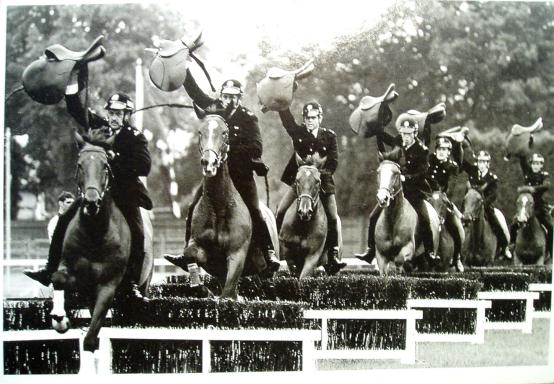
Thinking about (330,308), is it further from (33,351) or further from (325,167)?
(33,351)

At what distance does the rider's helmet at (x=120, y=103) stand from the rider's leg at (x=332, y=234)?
167 centimetres

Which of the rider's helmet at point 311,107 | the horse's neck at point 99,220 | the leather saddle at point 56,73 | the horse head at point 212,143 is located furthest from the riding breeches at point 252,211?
the leather saddle at point 56,73

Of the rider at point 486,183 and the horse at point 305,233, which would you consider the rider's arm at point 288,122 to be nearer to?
the horse at point 305,233

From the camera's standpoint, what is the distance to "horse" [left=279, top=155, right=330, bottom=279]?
584cm

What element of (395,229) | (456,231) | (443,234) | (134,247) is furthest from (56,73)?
(456,231)

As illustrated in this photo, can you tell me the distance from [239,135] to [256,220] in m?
0.67

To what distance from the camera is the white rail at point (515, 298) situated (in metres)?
6.21

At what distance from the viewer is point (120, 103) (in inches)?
219

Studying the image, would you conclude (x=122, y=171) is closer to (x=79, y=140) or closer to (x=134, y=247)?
(x=79, y=140)

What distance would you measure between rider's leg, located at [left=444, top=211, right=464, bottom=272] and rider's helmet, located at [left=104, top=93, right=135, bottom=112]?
284cm

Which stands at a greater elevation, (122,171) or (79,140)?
(79,140)

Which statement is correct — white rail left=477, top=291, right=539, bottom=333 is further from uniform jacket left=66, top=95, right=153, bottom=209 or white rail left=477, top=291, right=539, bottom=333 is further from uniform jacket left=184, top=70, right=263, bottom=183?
uniform jacket left=66, top=95, right=153, bottom=209

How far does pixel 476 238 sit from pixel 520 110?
117 centimetres

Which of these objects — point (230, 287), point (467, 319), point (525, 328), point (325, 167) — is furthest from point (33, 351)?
point (525, 328)
